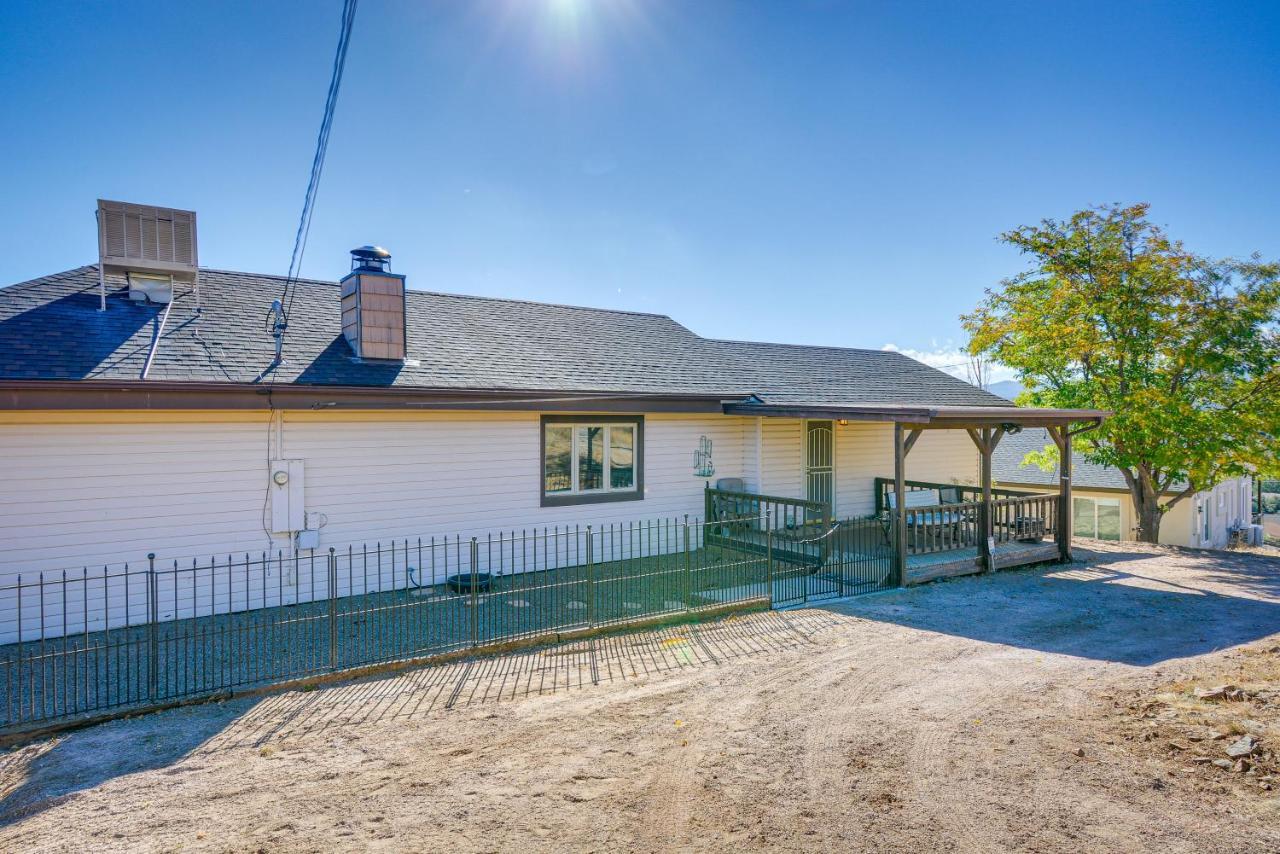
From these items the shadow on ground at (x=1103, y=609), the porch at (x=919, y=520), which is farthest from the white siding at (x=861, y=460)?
the shadow on ground at (x=1103, y=609)

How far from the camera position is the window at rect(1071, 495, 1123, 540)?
21.6 meters

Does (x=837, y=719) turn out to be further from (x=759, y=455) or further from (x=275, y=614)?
(x=759, y=455)

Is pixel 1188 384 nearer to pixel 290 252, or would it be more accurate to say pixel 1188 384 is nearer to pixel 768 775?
pixel 768 775

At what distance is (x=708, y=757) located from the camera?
4.98 m

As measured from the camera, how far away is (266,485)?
906cm

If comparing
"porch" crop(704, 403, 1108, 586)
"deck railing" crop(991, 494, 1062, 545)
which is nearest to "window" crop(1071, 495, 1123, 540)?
"porch" crop(704, 403, 1108, 586)

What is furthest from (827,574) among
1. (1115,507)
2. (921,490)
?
(1115,507)

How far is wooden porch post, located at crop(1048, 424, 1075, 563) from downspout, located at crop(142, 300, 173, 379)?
14.2 meters

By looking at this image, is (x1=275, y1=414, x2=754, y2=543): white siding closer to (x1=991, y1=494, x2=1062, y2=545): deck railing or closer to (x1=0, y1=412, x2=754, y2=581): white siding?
(x1=0, y1=412, x2=754, y2=581): white siding

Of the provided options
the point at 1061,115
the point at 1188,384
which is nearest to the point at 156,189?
the point at 1061,115

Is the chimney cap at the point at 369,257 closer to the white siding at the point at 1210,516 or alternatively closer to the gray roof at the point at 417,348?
the gray roof at the point at 417,348

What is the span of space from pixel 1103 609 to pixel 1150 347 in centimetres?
909

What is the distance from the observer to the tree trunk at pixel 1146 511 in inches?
669

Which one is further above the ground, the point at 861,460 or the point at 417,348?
the point at 417,348
